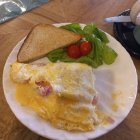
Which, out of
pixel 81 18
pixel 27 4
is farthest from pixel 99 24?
pixel 27 4

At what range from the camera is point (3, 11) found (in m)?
1.19

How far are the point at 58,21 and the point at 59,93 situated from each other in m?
0.51

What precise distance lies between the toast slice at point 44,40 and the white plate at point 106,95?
4 cm

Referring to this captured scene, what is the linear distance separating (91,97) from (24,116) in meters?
0.21

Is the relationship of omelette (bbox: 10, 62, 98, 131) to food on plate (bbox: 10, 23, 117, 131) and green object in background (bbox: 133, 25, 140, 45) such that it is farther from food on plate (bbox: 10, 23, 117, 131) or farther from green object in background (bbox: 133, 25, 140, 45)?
green object in background (bbox: 133, 25, 140, 45)

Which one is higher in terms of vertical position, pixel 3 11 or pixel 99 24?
pixel 3 11

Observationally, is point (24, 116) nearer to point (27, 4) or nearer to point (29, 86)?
point (29, 86)

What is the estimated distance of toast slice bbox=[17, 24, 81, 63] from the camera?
0.98 m

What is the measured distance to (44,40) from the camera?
103cm

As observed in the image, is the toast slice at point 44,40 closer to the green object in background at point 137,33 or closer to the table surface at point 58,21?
the table surface at point 58,21

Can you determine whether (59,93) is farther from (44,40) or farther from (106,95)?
(44,40)

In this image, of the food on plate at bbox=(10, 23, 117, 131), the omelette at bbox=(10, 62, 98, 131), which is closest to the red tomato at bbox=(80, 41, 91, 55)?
the food on plate at bbox=(10, 23, 117, 131)

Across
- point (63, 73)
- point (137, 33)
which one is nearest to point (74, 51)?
point (63, 73)

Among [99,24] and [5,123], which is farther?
[99,24]
